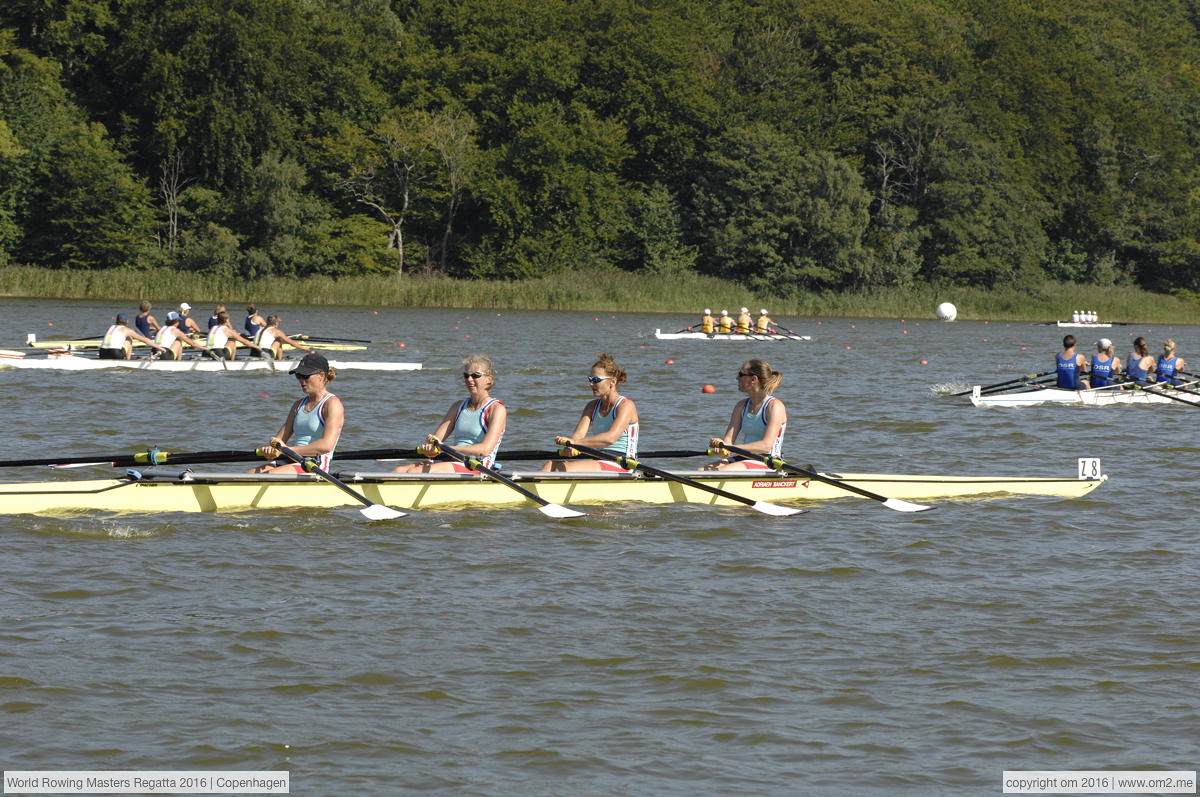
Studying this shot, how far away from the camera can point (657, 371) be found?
27.3 m

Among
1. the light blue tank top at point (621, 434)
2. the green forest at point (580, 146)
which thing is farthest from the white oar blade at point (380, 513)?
the green forest at point (580, 146)

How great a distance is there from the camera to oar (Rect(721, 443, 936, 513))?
1116 centimetres

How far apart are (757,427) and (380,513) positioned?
3244 mm

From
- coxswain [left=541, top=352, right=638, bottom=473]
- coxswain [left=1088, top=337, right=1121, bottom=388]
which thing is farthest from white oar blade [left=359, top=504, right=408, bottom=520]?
coxswain [left=1088, top=337, right=1121, bottom=388]

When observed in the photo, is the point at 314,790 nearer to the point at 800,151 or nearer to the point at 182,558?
the point at 182,558

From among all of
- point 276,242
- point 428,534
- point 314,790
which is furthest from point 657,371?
point 276,242

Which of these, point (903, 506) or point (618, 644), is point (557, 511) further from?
point (618, 644)

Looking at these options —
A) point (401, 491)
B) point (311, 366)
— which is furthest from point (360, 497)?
point (311, 366)

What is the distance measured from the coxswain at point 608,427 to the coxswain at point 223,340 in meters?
13.7

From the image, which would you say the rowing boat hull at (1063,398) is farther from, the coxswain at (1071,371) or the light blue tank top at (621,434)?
the light blue tank top at (621,434)

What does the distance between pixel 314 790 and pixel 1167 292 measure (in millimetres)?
72504

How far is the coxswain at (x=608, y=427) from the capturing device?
11.1 metres

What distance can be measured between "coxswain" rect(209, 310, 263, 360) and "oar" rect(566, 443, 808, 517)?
1407 cm

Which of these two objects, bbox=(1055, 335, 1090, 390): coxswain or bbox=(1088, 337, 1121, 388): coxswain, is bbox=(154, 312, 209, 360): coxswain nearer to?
bbox=(1055, 335, 1090, 390): coxswain
